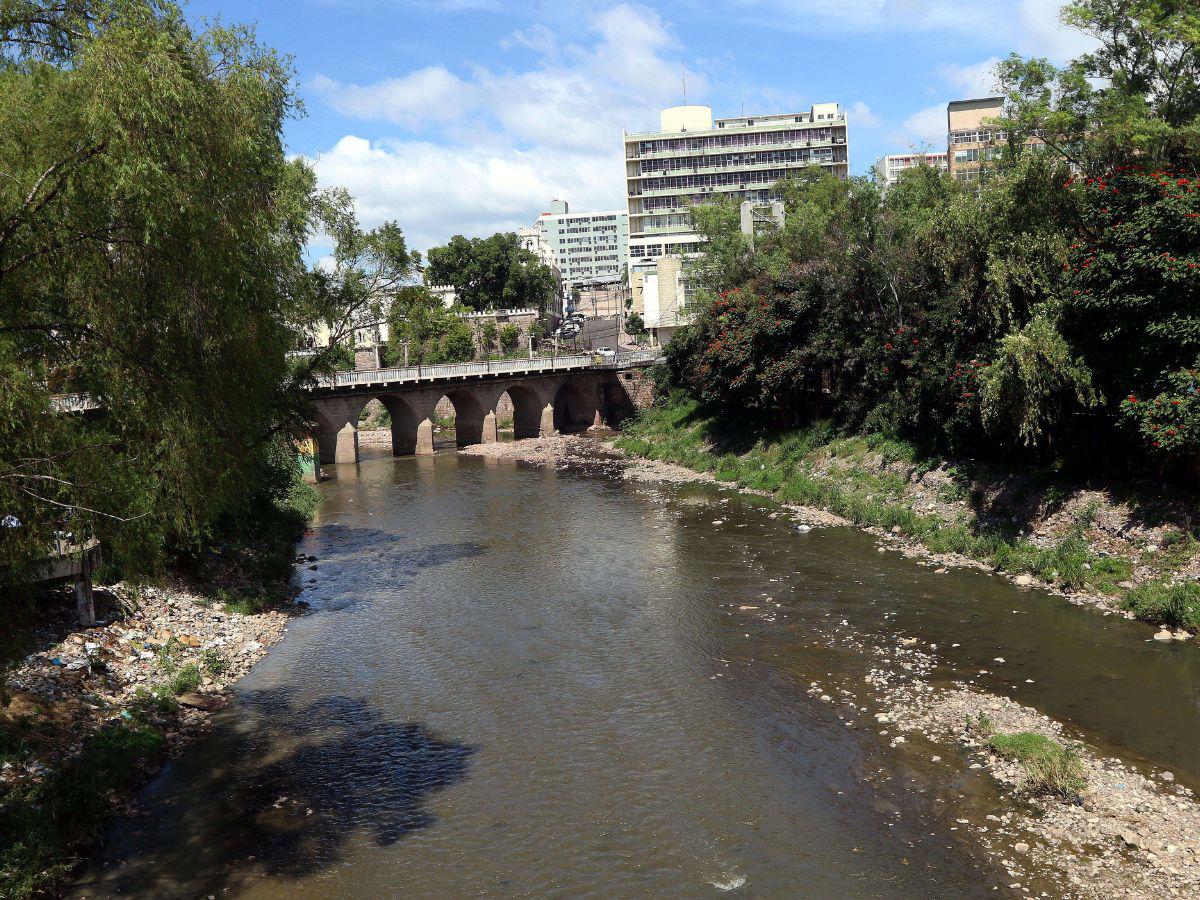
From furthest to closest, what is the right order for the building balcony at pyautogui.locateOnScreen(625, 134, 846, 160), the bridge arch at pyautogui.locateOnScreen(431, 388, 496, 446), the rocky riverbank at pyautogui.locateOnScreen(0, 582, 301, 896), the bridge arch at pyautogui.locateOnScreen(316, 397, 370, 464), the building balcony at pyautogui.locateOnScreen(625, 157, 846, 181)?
the building balcony at pyautogui.locateOnScreen(625, 157, 846, 181), the building balcony at pyautogui.locateOnScreen(625, 134, 846, 160), the bridge arch at pyautogui.locateOnScreen(431, 388, 496, 446), the bridge arch at pyautogui.locateOnScreen(316, 397, 370, 464), the rocky riverbank at pyautogui.locateOnScreen(0, 582, 301, 896)

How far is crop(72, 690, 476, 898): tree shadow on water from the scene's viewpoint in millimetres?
12750

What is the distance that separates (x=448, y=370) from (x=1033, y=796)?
53.6 metres

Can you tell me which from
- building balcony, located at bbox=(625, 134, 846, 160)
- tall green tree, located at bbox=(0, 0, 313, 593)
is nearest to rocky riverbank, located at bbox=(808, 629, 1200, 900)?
tall green tree, located at bbox=(0, 0, 313, 593)

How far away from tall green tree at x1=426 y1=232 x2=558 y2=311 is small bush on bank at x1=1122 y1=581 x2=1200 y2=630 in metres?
86.5

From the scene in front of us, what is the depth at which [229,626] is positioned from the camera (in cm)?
2278

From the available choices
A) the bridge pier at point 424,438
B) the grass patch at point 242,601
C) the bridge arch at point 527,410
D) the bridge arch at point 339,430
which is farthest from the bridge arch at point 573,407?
→ the grass patch at point 242,601

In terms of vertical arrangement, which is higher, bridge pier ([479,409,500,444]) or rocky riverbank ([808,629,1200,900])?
bridge pier ([479,409,500,444])

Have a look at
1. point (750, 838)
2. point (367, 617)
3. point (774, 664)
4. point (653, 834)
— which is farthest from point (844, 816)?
point (367, 617)

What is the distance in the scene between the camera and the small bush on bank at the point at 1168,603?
20.3 meters

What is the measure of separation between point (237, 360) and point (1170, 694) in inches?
722

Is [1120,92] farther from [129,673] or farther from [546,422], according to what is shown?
[546,422]

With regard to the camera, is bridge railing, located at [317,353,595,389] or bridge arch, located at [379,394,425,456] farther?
bridge arch, located at [379,394,425,456]

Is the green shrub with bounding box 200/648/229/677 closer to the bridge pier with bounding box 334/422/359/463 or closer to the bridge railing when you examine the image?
the bridge railing

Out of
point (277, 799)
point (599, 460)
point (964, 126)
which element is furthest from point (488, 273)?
point (277, 799)
